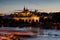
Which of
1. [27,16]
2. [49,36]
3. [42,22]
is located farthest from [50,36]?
[27,16]

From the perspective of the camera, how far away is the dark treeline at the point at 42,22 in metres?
3.11

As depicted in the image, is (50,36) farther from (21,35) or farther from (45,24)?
(21,35)

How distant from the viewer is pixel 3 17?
127 inches

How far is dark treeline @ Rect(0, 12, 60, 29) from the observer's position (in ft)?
10.2

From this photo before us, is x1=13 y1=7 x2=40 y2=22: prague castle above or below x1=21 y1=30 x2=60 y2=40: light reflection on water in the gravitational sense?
above

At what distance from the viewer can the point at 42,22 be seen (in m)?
3.15

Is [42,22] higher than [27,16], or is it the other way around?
[27,16]

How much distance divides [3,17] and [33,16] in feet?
1.77

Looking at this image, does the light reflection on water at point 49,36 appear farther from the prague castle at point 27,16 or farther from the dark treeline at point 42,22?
the prague castle at point 27,16

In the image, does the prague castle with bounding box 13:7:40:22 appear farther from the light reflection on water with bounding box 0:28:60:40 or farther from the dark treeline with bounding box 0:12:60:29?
the light reflection on water with bounding box 0:28:60:40

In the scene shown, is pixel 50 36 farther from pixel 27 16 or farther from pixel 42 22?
pixel 27 16

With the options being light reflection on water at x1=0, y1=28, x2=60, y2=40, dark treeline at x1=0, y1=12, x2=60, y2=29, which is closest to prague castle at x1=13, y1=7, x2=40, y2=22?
dark treeline at x1=0, y1=12, x2=60, y2=29

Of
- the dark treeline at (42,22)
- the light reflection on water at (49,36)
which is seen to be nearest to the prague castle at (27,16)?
the dark treeline at (42,22)

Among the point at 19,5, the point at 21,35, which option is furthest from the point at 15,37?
the point at 19,5
